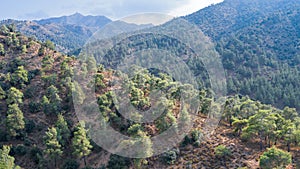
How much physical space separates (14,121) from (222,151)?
25.0 meters

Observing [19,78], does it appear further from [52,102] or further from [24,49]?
[24,49]

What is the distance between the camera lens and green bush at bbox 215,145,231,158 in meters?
31.0

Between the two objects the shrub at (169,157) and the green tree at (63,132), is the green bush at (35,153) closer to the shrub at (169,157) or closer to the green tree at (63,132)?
the green tree at (63,132)

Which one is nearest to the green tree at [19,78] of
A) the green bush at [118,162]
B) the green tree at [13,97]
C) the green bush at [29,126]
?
the green tree at [13,97]

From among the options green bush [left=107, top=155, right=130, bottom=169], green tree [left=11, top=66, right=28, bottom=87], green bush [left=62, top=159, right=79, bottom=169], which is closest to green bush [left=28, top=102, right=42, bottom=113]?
green tree [left=11, top=66, right=28, bottom=87]

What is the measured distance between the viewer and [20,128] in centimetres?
3434

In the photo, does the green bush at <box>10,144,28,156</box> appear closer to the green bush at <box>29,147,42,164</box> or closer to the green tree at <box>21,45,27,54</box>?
the green bush at <box>29,147,42,164</box>

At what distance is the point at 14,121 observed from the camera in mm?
34062

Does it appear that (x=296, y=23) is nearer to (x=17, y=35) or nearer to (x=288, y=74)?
(x=288, y=74)

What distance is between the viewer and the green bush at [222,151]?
102ft

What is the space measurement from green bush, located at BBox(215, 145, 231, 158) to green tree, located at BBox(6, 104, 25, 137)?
23.6 m

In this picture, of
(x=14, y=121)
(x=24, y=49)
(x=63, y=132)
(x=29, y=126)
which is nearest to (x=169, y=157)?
(x=63, y=132)

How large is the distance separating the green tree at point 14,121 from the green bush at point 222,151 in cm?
2364

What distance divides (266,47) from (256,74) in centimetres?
3100
